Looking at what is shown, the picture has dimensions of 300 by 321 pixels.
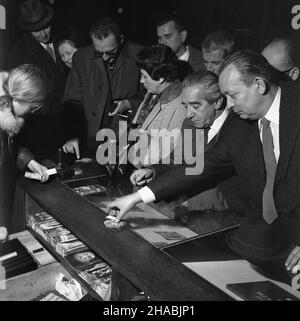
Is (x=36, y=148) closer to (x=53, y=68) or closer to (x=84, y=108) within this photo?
(x=84, y=108)

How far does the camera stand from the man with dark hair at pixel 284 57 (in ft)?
9.07

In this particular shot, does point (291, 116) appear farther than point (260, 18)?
No

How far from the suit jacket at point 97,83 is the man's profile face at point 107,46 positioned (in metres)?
0.15

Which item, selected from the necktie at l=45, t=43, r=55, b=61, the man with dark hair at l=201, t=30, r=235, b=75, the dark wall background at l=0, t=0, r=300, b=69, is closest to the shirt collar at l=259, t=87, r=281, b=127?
the man with dark hair at l=201, t=30, r=235, b=75

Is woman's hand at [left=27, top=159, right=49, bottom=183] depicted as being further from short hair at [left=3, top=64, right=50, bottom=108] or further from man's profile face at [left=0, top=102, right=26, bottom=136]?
short hair at [left=3, top=64, right=50, bottom=108]

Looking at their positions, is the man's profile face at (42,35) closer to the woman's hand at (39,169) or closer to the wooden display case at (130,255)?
the woman's hand at (39,169)

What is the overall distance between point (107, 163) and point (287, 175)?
4.72ft

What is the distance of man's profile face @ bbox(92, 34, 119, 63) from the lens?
330 cm

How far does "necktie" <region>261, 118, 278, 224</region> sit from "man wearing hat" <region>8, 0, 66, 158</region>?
217 centimetres

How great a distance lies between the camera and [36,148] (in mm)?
3299

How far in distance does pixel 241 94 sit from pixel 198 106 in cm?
56

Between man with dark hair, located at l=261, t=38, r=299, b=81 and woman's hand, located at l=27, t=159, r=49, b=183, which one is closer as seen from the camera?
woman's hand, located at l=27, t=159, r=49, b=183

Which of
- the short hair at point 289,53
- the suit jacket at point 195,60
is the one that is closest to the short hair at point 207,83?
the short hair at point 289,53

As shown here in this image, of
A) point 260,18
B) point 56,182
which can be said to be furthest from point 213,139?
point 260,18
